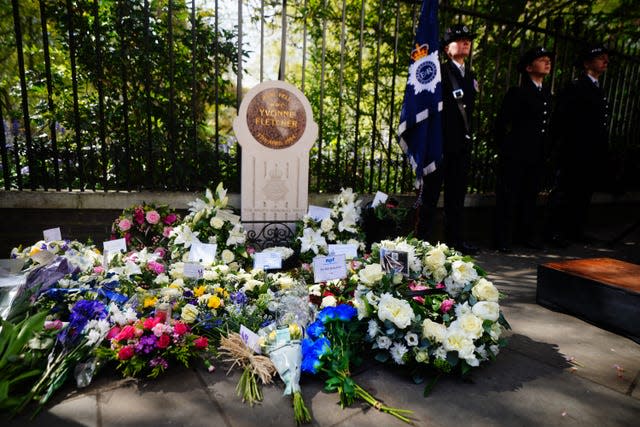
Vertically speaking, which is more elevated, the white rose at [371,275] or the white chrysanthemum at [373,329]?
the white rose at [371,275]

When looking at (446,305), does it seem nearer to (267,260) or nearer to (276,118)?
(267,260)

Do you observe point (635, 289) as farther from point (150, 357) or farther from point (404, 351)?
point (150, 357)

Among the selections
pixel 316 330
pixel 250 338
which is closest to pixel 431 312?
pixel 316 330

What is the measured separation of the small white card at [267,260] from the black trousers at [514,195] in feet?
9.09

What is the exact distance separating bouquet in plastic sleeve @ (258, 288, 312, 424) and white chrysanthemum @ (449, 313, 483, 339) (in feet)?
2.63

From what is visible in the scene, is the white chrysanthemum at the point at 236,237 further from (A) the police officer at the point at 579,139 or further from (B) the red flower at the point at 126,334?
(A) the police officer at the point at 579,139

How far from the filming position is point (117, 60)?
156 inches

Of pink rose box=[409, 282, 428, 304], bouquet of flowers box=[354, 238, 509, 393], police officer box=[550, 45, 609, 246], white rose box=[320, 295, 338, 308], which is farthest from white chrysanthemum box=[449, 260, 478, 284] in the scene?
police officer box=[550, 45, 609, 246]

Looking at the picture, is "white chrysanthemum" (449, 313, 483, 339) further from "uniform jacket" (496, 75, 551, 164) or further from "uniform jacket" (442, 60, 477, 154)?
"uniform jacket" (496, 75, 551, 164)

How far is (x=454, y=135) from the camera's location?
430cm

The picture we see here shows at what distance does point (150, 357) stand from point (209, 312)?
508 millimetres

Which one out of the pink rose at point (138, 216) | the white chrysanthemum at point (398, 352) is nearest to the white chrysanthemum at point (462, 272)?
the white chrysanthemum at point (398, 352)

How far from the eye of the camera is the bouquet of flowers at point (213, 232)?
3.43 meters

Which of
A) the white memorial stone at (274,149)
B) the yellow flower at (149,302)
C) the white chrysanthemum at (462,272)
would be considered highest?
the white memorial stone at (274,149)
